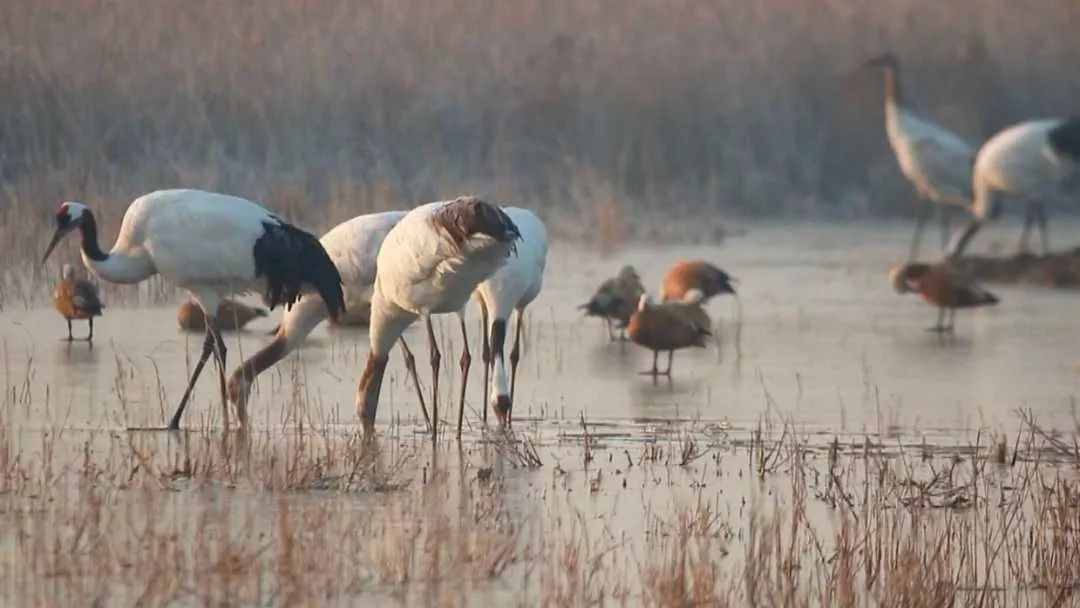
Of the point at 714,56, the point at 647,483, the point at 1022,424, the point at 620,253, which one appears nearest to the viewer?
the point at 647,483

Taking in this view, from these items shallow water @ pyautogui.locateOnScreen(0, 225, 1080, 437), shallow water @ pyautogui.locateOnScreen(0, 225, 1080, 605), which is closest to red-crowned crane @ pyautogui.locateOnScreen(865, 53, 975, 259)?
shallow water @ pyautogui.locateOnScreen(0, 225, 1080, 437)

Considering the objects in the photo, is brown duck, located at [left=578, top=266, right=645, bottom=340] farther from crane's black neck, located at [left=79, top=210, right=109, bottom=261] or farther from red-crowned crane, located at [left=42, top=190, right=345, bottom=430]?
crane's black neck, located at [left=79, top=210, right=109, bottom=261]

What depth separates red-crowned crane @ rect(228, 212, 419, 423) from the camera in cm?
877

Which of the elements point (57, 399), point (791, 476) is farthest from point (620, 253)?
point (791, 476)

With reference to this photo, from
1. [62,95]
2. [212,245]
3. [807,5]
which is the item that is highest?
[807,5]

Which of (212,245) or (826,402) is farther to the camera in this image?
(826,402)

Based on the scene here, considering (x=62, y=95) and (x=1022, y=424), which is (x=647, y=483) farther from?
(x=62, y=95)

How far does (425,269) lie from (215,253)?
114 centimetres

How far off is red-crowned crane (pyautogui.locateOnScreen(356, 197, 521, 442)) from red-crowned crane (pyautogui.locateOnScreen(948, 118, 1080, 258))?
9558 millimetres

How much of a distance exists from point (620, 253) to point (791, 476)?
9.08 metres

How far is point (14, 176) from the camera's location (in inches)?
659

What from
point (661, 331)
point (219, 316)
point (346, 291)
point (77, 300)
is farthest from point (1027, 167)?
point (77, 300)

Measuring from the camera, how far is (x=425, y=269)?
26.7ft

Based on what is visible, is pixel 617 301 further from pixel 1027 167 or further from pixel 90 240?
pixel 1027 167
